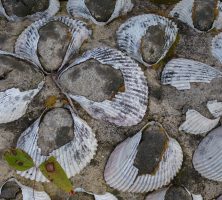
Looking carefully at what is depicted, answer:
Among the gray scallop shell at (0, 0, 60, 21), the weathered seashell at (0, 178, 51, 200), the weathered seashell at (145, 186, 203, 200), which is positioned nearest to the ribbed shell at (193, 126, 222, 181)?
the weathered seashell at (145, 186, 203, 200)

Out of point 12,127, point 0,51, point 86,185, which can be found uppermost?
point 0,51

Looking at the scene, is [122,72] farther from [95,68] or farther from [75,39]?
[75,39]

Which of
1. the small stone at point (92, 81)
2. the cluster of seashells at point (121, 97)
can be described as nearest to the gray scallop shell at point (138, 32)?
the cluster of seashells at point (121, 97)

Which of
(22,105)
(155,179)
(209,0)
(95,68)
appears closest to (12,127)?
(22,105)

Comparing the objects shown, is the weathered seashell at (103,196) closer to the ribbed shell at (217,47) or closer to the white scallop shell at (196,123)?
the white scallop shell at (196,123)

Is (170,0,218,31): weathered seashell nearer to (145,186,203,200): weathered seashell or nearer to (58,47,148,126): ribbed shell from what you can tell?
(58,47,148,126): ribbed shell

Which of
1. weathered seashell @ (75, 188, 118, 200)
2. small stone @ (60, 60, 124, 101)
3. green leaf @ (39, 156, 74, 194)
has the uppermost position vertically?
small stone @ (60, 60, 124, 101)

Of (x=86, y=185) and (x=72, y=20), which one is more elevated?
(x=72, y=20)
